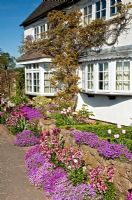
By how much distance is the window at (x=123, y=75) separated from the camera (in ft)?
48.1

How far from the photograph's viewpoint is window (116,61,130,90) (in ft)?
48.1

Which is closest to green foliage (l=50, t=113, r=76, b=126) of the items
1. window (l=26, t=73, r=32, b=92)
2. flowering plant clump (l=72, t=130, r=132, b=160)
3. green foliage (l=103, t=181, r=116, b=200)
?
flowering plant clump (l=72, t=130, r=132, b=160)

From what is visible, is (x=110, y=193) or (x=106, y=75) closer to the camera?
(x=110, y=193)

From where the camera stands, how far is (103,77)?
52.3 ft

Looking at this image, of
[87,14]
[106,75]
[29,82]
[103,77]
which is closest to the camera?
[106,75]

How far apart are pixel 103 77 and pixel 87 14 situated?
4.11 m

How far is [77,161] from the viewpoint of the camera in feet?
26.5

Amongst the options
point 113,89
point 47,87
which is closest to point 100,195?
point 113,89

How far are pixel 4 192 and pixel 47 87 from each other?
14898 mm

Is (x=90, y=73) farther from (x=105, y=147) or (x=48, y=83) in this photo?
(x=105, y=147)

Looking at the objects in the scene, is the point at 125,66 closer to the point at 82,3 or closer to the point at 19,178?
the point at 82,3

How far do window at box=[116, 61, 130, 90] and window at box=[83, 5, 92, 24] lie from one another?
407 cm

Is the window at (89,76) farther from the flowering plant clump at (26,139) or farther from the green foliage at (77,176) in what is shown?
the green foliage at (77,176)

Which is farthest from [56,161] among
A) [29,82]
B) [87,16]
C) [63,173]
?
[29,82]
